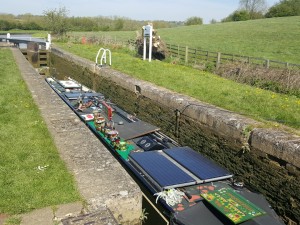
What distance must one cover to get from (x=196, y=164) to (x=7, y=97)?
5615 millimetres

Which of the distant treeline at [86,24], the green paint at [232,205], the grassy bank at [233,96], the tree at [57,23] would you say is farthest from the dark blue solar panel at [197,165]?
the distant treeline at [86,24]

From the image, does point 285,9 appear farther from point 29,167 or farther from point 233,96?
point 29,167

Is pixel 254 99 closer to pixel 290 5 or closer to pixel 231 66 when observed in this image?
pixel 231 66

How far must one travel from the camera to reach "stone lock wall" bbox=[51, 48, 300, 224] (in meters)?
4.68

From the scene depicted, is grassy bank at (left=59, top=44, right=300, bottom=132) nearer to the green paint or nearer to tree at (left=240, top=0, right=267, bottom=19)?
the green paint

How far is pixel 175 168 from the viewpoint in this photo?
213 inches

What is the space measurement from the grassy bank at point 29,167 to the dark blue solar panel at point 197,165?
2181 millimetres

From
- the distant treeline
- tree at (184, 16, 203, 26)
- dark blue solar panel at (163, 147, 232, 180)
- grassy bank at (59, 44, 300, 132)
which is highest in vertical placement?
tree at (184, 16, 203, 26)

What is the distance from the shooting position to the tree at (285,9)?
5406 centimetres

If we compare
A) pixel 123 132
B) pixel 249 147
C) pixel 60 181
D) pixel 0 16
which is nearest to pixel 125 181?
pixel 60 181

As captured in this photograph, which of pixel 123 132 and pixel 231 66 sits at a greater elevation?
pixel 231 66

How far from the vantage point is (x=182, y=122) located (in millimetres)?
7273

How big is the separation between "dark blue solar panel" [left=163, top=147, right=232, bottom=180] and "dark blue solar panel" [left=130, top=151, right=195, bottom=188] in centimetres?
18

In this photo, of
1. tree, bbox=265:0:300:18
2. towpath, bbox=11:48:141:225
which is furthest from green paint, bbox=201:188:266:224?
tree, bbox=265:0:300:18
